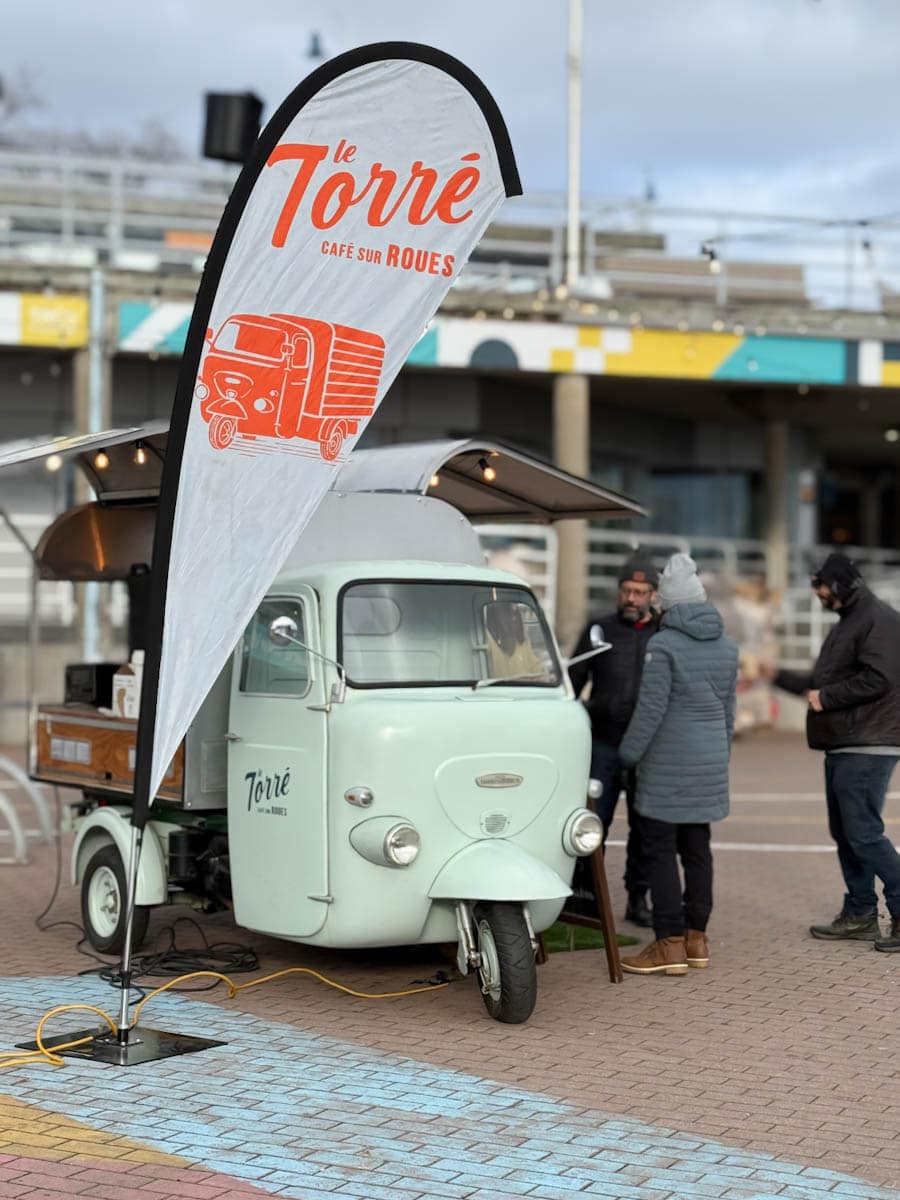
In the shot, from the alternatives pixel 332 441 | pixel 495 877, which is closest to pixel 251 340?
pixel 332 441

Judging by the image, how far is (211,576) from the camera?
6797 millimetres

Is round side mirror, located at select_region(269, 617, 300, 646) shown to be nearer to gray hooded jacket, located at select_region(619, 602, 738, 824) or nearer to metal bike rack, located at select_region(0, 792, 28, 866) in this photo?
gray hooded jacket, located at select_region(619, 602, 738, 824)

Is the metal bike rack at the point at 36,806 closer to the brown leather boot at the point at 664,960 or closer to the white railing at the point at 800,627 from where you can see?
the brown leather boot at the point at 664,960

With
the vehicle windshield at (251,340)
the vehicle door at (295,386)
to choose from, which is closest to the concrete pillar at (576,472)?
the vehicle door at (295,386)

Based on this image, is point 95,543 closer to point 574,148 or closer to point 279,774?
point 279,774

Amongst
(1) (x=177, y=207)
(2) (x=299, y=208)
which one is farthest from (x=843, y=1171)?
(1) (x=177, y=207)

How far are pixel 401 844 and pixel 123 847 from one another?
6.56 feet

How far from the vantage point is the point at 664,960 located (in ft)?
27.4

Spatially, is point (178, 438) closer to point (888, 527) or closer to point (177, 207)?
point (177, 207)

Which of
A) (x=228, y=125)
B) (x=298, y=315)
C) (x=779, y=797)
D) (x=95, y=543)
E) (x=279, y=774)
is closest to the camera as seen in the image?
(x=298, y=315)

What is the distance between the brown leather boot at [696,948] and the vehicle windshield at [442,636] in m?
1.51

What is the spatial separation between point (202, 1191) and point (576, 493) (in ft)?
18.6

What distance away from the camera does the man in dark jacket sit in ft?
29.2

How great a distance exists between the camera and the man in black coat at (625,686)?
9.65 meters
